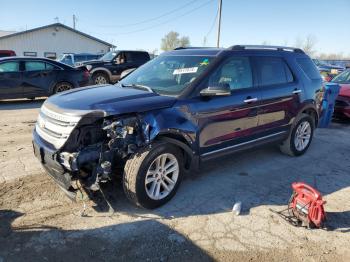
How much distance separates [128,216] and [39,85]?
8.59 metres

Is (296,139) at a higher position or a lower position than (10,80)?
lower

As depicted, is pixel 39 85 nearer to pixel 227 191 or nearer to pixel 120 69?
pixel 120 69

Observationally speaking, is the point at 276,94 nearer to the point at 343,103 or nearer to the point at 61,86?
the point at 343,103

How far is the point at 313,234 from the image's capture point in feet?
11.1

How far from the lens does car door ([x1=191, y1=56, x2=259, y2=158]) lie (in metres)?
4.02

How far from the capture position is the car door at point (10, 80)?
10.2 m

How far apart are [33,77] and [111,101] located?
8282mm

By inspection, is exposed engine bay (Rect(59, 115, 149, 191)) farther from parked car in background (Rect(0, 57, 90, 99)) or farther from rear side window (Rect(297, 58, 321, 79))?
parked car in background (Rect(0, 57, 90, 99))

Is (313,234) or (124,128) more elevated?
(124,128)

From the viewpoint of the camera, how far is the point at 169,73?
4488 millimetres

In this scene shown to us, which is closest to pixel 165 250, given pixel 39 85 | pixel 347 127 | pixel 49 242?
pixel 49 242

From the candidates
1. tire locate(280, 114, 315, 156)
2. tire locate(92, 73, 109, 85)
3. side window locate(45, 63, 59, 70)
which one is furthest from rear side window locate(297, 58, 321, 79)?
tire locate(92, 73, 109, 85)

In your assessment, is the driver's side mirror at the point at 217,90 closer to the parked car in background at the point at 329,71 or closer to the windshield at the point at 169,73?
the windshield at the point at 169,73

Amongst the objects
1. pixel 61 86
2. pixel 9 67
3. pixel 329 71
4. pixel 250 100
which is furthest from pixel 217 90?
pixel 329 71
